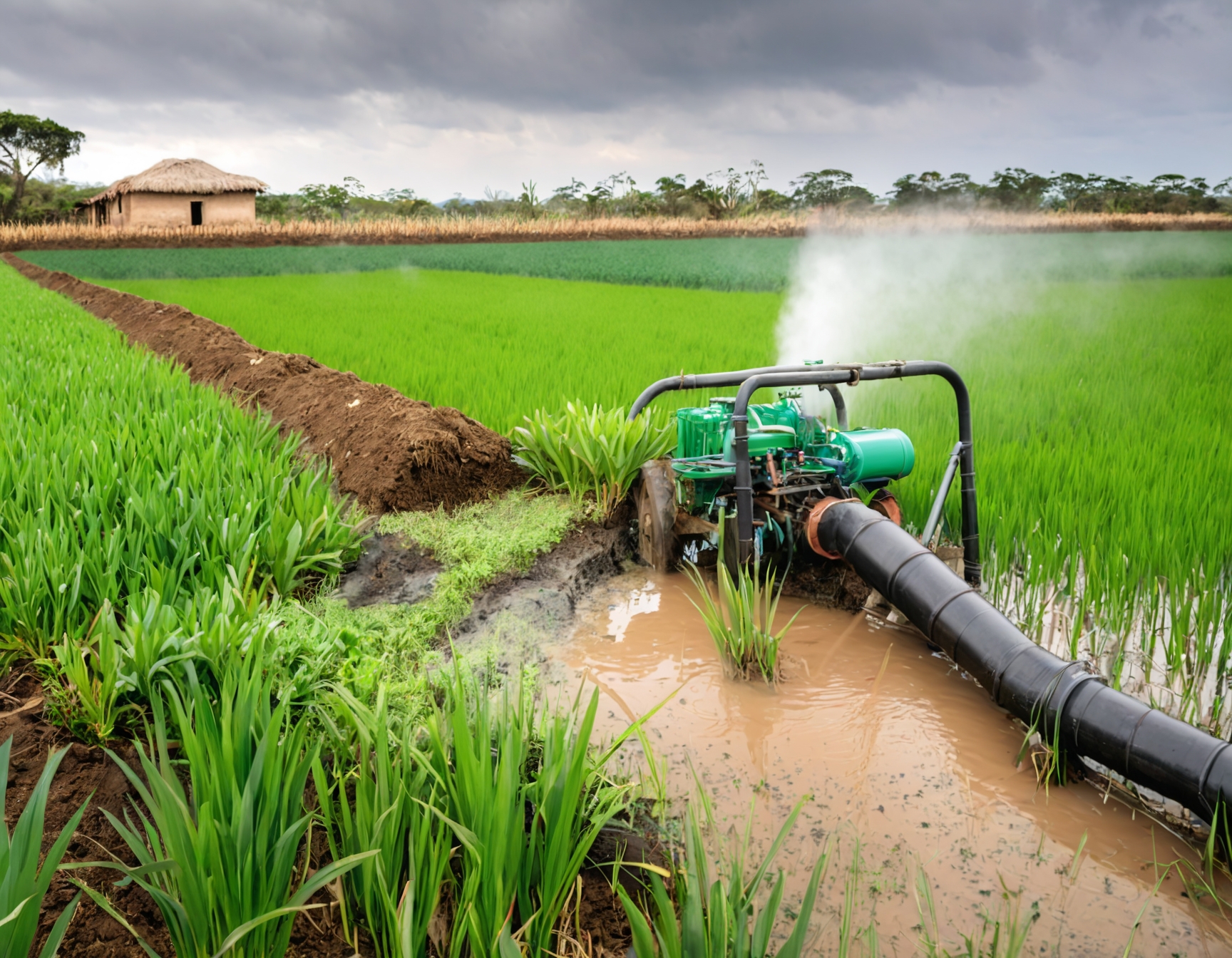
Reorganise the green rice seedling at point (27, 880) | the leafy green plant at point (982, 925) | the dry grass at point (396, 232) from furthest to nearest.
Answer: the dry grass at point (396, 232)
the leafy green plant at point (982, 925)
the green rice seedling at point (27, 880)

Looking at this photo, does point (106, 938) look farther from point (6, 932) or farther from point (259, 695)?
A: point (259, 695)

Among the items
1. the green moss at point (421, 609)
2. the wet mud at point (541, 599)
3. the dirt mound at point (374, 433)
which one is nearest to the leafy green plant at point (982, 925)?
the green moss at point (421, 609)

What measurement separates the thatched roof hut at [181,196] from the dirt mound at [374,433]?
3237 cm

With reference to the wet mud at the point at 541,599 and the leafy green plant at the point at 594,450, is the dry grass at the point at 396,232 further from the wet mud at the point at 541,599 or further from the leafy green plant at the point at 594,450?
the wet mud at the point at 541,599

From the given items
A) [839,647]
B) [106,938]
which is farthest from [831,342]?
[106,938]

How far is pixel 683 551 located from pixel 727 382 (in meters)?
1.14

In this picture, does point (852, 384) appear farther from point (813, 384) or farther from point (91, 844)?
point (91, 844)

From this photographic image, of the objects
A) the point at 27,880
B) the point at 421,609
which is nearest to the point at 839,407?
the point at 421,609

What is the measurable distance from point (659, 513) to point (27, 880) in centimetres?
297

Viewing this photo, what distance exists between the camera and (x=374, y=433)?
500cm

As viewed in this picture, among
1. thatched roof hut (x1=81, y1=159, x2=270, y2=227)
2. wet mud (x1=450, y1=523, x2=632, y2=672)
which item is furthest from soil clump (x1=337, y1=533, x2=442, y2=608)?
thatched roof hut (x1=81, y1=159, x2=270, y2=227)

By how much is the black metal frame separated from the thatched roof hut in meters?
37.9

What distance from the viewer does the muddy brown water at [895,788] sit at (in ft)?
6.60

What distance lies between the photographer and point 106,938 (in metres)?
1.65
